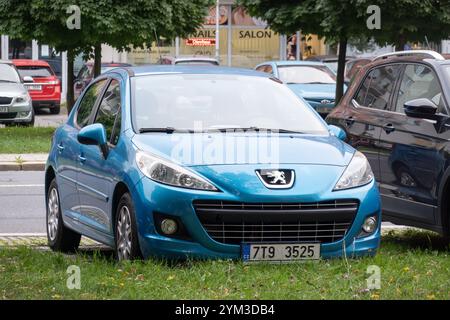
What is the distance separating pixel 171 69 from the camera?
10.1m

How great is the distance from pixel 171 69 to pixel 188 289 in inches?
122

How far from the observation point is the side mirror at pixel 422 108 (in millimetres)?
10133

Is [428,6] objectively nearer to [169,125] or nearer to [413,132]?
[413,132]

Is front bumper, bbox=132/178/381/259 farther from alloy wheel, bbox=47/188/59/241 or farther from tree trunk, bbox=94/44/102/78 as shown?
tree trunk, bbox=94/44/102/78

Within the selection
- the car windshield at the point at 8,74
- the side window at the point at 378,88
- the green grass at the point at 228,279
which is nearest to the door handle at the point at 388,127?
the side window at the point at 378,88

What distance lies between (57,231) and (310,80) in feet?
65.6

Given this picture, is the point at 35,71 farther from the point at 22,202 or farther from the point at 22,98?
the point at 22,202

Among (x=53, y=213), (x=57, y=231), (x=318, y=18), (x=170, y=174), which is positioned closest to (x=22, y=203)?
(x=53, y=213)

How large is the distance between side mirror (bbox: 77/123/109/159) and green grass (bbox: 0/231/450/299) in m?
0.91

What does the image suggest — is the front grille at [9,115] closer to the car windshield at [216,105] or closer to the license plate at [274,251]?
the car windshield at [216,105]

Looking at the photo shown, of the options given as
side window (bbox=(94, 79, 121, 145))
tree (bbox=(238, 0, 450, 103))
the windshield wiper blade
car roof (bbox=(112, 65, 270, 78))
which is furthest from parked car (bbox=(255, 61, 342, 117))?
the windshield wiper blade

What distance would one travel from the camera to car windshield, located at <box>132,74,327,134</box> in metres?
9.35

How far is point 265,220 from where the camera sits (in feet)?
26.9
